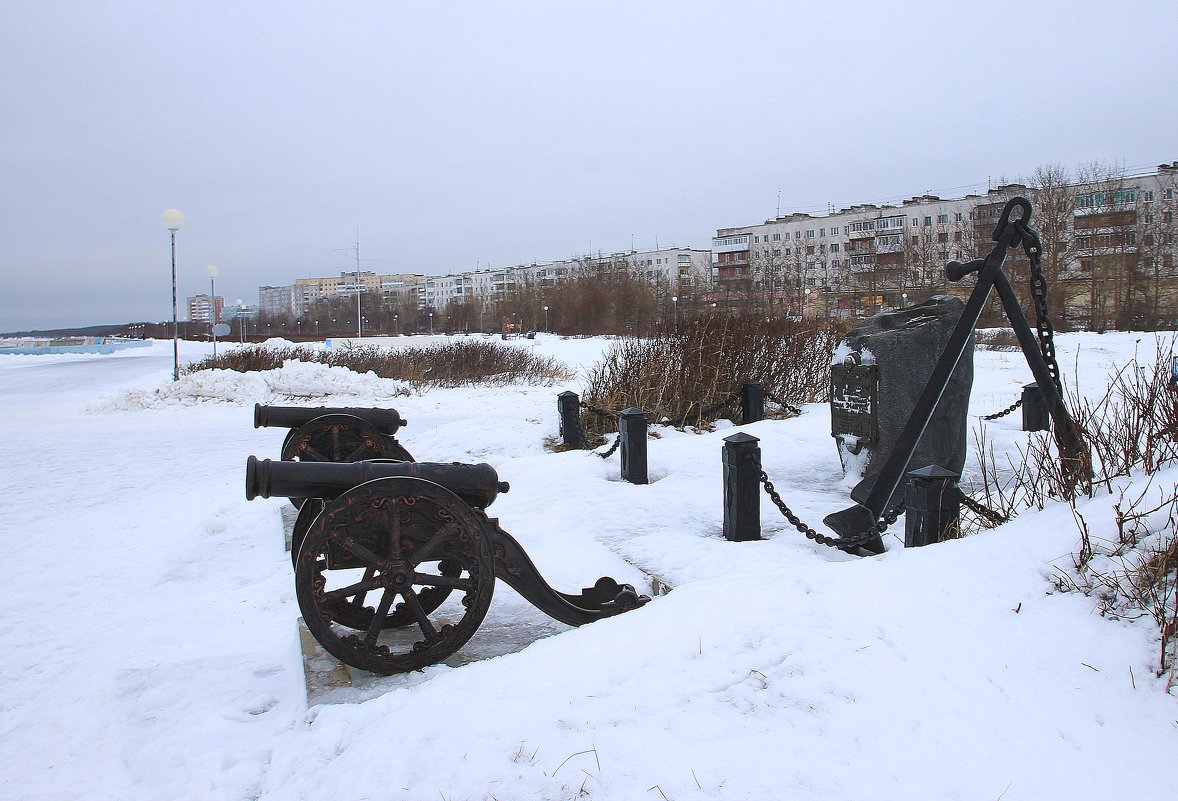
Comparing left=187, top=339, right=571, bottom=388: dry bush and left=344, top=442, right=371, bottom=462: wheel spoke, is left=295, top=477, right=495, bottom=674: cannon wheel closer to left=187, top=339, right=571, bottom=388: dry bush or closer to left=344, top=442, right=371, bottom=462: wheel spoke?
left=344, top=442, right=371, bottom=462: wheel spoke

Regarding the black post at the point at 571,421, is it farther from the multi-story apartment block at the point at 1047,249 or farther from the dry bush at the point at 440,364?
the multi-story apartment block at the point at 1047,249

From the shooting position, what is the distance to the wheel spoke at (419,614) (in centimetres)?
343

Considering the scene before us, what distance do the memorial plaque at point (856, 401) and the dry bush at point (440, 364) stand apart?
14.6m

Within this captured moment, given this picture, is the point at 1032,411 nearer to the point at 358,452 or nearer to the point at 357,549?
the point at 358,452

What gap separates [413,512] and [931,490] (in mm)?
2924

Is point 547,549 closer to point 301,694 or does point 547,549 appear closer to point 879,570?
point 301,694

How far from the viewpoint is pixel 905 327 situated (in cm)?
659

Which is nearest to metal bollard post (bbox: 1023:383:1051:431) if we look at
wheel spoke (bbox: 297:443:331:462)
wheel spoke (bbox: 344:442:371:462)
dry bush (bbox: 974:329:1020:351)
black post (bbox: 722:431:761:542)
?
black post (bbox: 722:431:761:542)

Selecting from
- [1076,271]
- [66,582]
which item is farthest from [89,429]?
[1076,271]

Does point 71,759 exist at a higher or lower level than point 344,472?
lower

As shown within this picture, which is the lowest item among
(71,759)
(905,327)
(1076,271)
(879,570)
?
(71,759)

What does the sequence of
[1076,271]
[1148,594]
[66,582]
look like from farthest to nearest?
[1076,271], [66,582], [1148,594]

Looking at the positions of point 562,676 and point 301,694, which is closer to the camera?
point 562,676

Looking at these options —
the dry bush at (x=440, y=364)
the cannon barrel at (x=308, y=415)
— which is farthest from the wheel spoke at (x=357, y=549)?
the dry bush at (x=440, y=364)
